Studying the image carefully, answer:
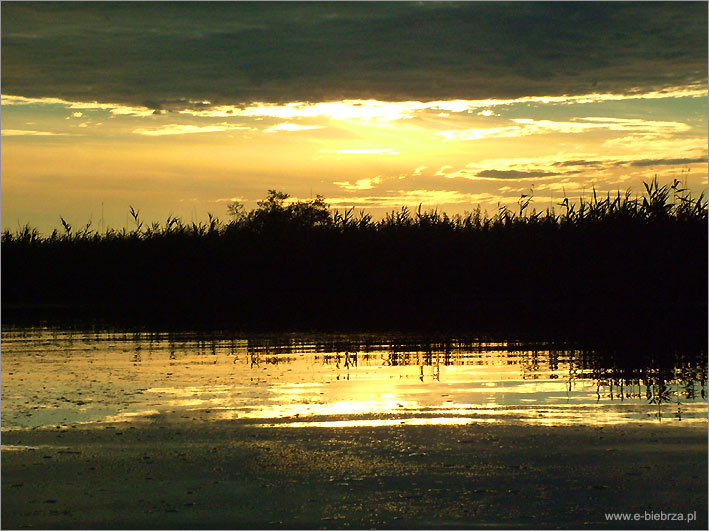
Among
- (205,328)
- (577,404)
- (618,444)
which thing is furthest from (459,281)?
(618,444)

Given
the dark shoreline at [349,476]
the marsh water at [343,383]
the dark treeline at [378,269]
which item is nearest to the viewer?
the dark shoreline at [349,476]

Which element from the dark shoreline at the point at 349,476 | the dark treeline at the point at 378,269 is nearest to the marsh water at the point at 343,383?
the dark shoreline at the point at 349,476

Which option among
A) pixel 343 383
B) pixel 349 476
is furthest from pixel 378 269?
pixel 349 476

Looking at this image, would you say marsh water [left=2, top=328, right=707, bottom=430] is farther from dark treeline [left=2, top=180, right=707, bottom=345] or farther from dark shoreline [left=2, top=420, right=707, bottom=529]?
dark treeline [left=2, top=180, right=707, bottom=345]

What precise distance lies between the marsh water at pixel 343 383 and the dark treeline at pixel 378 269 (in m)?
5.38

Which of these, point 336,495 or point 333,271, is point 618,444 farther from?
point 333,271

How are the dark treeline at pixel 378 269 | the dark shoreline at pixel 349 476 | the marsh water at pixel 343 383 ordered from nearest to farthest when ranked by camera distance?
1. the dark shoreline at pixel 349 476
2. the marsh water at pixel 343 383
3. the dark treeline at pixel 378 269

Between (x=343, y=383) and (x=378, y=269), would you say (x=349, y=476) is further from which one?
(x=378, y=269)

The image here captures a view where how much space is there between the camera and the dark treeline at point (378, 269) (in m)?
21.5

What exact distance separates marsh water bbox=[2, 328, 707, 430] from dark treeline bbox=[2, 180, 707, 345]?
17.7 ft

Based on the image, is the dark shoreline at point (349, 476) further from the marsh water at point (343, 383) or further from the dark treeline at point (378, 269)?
the dark treeline at point (378, 269)

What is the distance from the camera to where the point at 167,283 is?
25.8 meters

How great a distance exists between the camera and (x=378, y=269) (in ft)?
82.3

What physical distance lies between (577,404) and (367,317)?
10.1 meters
